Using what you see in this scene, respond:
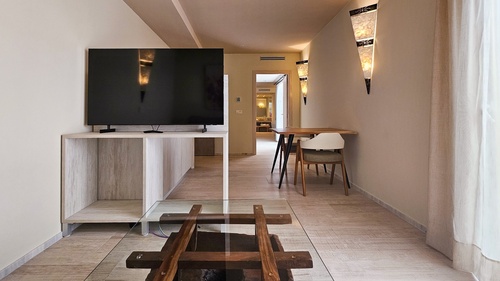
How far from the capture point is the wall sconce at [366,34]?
3.27m

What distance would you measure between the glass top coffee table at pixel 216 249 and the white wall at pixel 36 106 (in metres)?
0.84

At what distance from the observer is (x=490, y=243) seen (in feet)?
5.26

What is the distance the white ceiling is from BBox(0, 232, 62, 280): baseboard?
268cm

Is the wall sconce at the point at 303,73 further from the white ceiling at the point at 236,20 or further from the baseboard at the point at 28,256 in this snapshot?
the baseboard at the point at 28,256

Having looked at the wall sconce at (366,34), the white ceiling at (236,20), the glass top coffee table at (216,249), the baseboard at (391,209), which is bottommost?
the baseboard at (391,209)

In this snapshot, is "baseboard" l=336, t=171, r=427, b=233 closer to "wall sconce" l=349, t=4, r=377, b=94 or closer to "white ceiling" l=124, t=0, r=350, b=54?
"wall sconce" l=349, t=4, r=377, b=94

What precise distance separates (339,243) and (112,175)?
2.03 m

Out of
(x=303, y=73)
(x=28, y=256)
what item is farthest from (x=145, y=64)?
(x=303, y=73)

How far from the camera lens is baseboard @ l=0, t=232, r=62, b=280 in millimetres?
1695

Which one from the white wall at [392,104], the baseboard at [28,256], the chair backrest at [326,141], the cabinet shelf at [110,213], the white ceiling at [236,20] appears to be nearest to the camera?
the baseboard at [28,256]

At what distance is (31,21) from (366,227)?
282cm

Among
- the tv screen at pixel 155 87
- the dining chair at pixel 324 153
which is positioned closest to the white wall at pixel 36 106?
the tv screen at pixel 155 87

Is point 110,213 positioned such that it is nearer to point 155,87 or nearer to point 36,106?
point 36,106

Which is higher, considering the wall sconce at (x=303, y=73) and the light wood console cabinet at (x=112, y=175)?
the wall sconce at (x=303, y=73)
